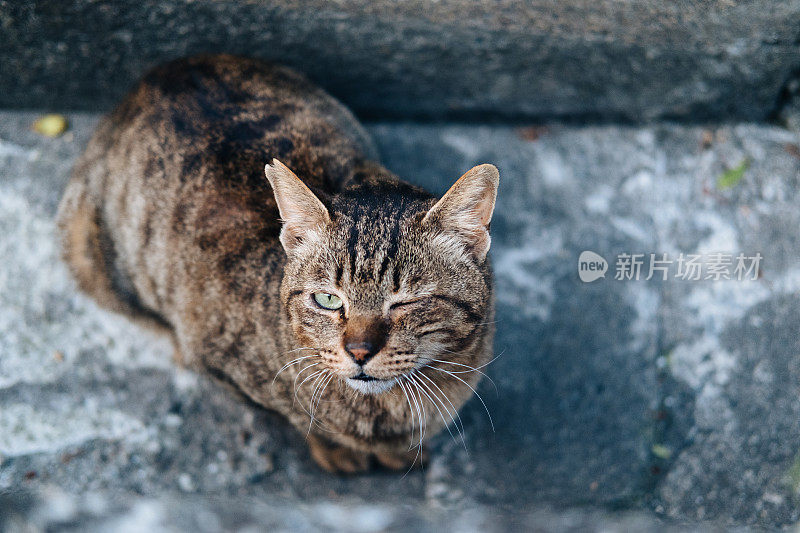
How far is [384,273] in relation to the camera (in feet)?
6.65

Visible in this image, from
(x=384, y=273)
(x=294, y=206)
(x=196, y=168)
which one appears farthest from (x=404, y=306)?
(x=196, y=168)

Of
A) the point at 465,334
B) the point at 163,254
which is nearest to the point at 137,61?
the point at 163,254

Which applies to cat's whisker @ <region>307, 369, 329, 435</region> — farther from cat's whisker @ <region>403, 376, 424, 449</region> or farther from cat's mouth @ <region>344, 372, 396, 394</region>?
cat's whisker @ <region>403, 376, 424, 449</region>

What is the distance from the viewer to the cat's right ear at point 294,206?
203cm

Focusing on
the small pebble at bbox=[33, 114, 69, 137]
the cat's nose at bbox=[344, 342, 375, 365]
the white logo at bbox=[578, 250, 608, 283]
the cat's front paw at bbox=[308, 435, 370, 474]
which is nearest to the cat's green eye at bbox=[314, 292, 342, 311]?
the cat's nose at bbox=[344, 342, 375, 365]

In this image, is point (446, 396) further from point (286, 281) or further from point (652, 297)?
point (652, 297)

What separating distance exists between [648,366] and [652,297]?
0.35 metres

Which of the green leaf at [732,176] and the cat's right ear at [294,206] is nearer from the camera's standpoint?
the cat's right ear at [294,206]

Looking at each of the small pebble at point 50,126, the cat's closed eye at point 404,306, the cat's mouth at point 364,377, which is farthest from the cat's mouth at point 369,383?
the small pebble at point 50,126

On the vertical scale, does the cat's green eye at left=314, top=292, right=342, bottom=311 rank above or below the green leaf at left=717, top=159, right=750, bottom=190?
below

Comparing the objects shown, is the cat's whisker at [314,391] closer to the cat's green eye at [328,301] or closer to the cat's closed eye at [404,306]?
the cat's green eye at [328,301]

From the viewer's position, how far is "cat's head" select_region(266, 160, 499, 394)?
2014mm

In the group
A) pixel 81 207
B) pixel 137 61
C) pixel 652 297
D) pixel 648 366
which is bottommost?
pixel 648 366

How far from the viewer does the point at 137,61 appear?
9.94 feet
